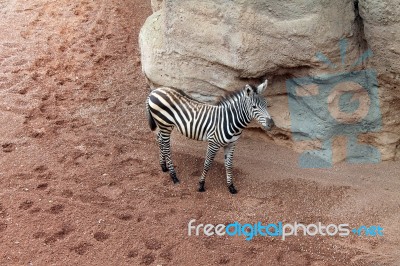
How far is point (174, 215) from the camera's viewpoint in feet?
22.9

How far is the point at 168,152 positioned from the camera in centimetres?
749

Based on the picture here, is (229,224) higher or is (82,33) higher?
(82,33)

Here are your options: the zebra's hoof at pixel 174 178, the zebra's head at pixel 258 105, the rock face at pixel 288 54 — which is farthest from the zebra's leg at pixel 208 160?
the rock face at pixel 288 54

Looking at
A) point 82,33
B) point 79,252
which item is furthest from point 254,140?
point 82,33

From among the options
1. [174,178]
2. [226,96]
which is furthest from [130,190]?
[226,96]

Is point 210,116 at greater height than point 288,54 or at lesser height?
lesser

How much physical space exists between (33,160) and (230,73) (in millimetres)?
3141

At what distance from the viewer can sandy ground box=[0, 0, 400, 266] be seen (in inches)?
252

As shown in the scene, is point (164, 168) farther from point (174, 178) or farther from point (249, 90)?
point (249, 90)

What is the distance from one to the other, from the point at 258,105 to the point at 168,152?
147 centimetres

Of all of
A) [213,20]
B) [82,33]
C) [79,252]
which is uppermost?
[213,20]

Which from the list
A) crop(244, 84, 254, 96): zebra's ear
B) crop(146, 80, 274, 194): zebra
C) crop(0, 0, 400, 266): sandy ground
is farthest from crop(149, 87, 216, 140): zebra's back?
crop(0, 0, 400, 266): sandy ground

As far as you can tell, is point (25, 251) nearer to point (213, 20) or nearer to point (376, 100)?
point (213, 20)

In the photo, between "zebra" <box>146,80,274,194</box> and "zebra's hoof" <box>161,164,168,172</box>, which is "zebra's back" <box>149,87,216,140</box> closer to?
"zebra" <box>146,80,274,194</box>
